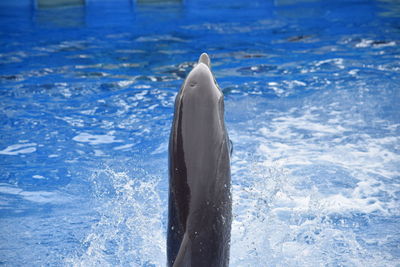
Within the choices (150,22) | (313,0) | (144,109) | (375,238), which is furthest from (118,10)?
(375,238)

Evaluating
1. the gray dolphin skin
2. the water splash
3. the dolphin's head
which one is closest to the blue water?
the water splash

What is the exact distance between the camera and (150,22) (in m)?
12.2

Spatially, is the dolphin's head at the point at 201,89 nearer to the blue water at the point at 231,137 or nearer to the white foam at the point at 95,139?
the blue water at the point at 231,137

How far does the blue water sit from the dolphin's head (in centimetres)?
161

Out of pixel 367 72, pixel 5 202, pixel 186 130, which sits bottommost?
pixel 5 202

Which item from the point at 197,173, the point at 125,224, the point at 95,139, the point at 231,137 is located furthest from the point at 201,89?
the point at 95,139

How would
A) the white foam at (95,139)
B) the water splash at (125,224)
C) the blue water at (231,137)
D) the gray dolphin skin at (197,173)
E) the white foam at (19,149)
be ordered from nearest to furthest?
1. the gray dolphin skin at (197,173)
2. the water splash at (125,224)
3. the blue water at (231,137)
4. the white foam at (19,149)
5. the white foam at (95,139)

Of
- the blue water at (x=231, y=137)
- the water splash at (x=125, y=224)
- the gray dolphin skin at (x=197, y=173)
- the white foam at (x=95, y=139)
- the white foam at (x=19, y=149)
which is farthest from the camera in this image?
the white foam at (x=95, y=139)

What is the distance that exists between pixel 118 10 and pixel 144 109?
8.44 meters

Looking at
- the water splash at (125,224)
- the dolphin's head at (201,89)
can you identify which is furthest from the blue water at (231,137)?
the dolphin's head at (201,89)

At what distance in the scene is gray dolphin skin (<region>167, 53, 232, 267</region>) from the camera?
1859 millimetres

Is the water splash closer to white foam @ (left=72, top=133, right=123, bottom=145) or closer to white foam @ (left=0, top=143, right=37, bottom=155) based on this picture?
white foam @ (left=72, top=133, right=123, bottom=145)

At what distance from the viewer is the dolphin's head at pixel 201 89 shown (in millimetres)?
1892

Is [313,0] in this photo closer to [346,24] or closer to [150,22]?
[346,24]
